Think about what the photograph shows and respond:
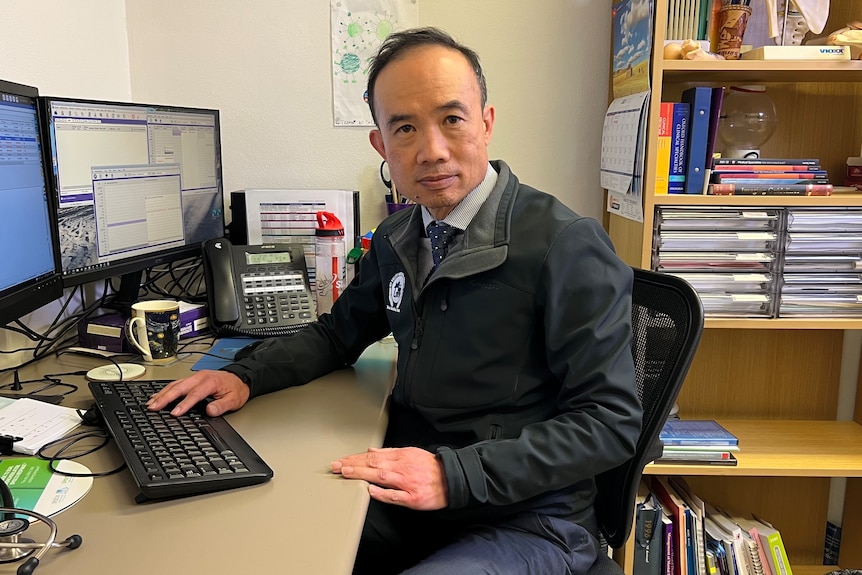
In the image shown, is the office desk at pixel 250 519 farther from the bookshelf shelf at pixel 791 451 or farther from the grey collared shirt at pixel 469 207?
the bookshelf shelf at pixel 791 451

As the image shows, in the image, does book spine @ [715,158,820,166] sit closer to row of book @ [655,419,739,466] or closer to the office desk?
row of book @ [655,419,739,466]

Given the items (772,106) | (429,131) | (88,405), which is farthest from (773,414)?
(88,405)

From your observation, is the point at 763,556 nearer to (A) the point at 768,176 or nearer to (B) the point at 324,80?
(A) the point at 768,176

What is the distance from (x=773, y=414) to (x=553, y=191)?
0.92 m

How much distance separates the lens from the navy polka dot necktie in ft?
3.96

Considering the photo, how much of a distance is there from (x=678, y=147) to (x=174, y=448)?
1.31 metres

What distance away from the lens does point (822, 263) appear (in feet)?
5.53

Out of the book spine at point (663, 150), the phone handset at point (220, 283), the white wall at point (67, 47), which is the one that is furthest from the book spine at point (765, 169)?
the white wall at point (67, 47)

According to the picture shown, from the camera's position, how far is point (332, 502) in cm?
84

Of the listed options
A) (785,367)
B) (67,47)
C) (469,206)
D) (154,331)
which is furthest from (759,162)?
(67,47)

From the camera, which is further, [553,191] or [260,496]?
[553,191]

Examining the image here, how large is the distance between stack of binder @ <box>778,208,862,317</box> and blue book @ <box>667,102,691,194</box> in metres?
0.27

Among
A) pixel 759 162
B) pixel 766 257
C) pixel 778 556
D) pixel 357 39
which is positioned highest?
pixel 357 39

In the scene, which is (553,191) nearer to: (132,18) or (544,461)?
(544,461)
